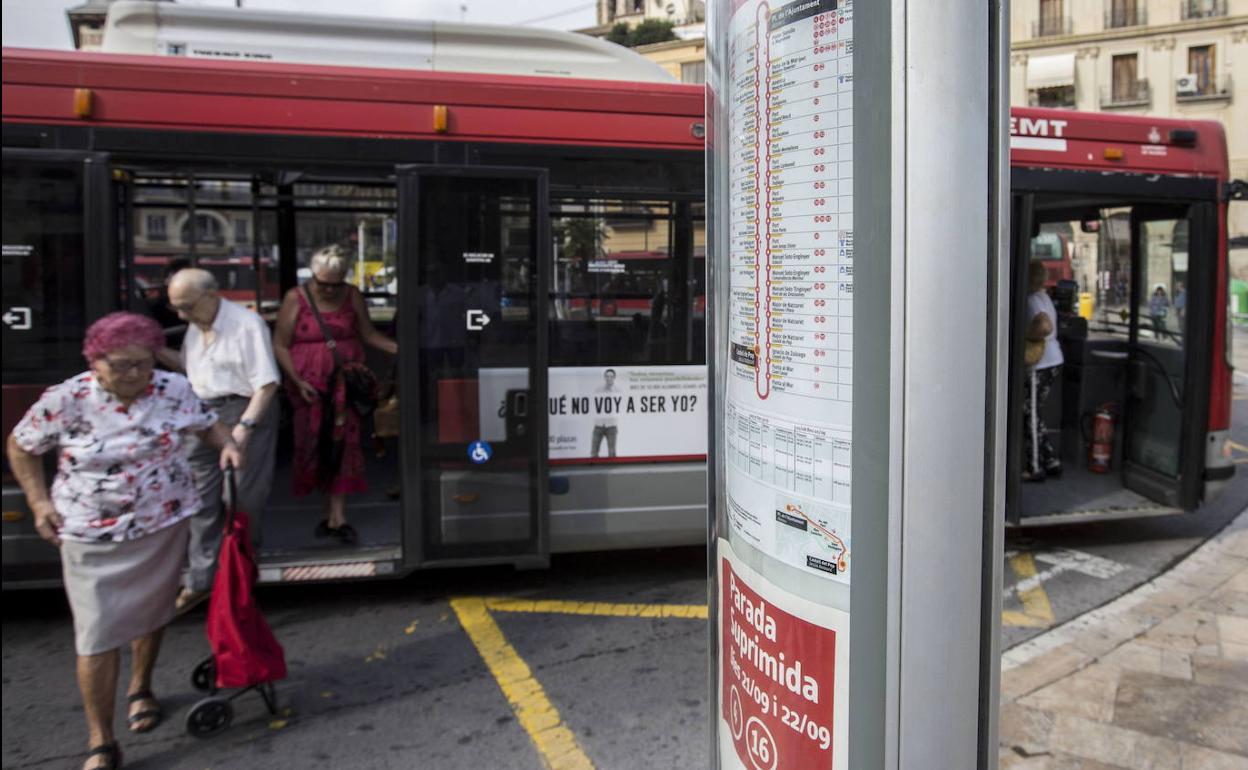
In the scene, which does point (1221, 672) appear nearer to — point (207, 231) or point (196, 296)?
point (196, 296)

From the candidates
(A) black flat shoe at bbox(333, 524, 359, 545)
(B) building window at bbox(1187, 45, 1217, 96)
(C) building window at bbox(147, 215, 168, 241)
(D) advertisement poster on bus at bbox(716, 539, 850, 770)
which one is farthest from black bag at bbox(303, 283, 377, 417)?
(B) building window at bbox(1187, 45, 1217, 96)

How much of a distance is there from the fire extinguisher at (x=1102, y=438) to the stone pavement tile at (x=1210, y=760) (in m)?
3.86

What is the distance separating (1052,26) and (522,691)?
4747cm

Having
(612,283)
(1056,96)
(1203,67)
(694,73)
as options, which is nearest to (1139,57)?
(1203,67)

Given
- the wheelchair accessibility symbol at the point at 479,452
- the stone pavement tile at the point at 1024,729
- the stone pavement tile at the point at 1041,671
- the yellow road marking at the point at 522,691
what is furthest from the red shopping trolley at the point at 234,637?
the stone pavement tile at the point at 1041,671

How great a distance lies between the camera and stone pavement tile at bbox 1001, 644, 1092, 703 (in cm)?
428

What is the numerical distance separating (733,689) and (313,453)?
13.7 ft

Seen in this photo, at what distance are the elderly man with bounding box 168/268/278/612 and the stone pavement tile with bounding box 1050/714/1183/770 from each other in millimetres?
3818

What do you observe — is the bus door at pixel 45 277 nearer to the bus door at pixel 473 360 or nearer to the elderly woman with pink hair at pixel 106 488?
the elderly woman with pink hair at pixel 106 488

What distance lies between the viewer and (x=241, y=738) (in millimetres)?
3975

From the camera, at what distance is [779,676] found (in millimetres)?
2023

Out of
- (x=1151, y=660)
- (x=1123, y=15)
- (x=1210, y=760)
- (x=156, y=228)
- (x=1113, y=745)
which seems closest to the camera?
(x=1210, y=760)

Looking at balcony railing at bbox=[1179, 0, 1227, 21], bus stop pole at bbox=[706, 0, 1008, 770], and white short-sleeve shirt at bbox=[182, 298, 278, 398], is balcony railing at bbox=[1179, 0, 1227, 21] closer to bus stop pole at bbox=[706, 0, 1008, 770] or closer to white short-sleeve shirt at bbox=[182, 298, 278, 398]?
white short-sleeve shirt at bbox=[182, 298, 278, 398]

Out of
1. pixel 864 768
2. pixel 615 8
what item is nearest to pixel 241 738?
pixel 864 768
